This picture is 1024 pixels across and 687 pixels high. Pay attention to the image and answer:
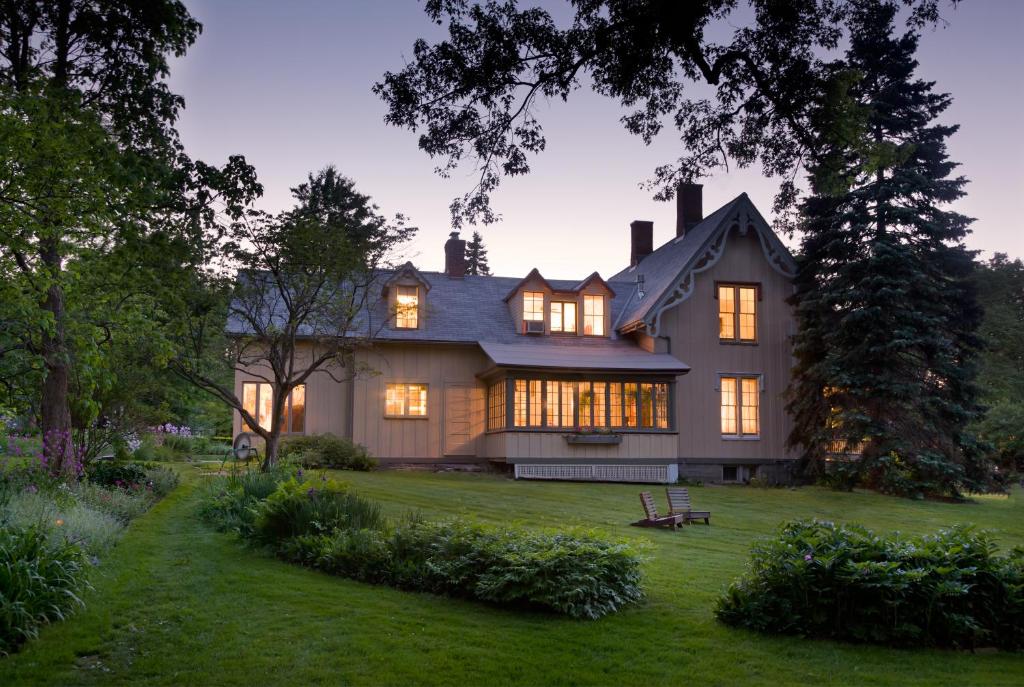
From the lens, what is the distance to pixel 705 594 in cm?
913

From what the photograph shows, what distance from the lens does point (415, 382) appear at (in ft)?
84.5

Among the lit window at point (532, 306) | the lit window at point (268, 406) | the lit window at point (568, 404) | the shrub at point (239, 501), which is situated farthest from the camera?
the lit window at point (532, 306)

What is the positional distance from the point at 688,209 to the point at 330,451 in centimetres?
Result: 1486

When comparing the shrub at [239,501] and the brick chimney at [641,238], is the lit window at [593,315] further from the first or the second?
the shrub at [239,501]

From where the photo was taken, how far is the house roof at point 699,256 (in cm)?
2548

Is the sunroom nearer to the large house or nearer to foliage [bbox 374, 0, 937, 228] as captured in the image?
the large house

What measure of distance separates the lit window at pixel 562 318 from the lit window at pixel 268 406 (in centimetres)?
806

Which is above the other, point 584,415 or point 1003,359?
point 1003,359

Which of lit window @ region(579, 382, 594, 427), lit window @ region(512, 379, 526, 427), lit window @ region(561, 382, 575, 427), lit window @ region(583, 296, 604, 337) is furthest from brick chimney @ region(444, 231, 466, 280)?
lit window @ region(579, 382, 594, 427)

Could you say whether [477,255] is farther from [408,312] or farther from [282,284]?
[282,284]

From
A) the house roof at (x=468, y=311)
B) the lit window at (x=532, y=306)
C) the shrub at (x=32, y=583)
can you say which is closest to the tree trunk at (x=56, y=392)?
the shrub at (x=32, y=583)

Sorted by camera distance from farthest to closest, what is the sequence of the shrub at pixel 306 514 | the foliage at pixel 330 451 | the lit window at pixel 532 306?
the lit window at pixel 532 306 < the foliage at pixel 330 451 < the shrub at pixel 306 514

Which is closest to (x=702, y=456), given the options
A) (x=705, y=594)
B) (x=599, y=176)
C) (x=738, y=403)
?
(x=738, y=403)

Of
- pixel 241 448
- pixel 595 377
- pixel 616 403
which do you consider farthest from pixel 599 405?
pixel 241 448
